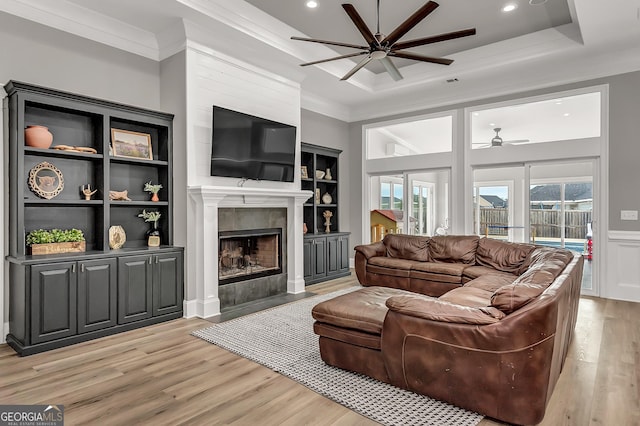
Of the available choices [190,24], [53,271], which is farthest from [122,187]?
[190,24]

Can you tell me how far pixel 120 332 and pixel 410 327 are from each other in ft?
9.90

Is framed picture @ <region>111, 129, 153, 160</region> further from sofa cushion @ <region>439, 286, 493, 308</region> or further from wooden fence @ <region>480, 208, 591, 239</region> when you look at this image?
wooden fence @ <region>480, 208, 591, 239</region>

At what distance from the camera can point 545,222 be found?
19.6 ft

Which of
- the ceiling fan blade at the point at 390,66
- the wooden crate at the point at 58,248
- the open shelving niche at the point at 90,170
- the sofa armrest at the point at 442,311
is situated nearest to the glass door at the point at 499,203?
the ceiling fan blade at the point at 390,66

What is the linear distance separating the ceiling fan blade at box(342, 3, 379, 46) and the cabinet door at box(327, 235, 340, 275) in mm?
3793

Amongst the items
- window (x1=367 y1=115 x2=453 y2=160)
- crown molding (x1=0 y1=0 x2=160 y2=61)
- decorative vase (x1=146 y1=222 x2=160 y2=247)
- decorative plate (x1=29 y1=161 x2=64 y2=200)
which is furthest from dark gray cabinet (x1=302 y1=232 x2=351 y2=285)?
crown molding (x1=0 y1=0 x2=160 y2=61)

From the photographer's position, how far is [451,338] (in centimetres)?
226

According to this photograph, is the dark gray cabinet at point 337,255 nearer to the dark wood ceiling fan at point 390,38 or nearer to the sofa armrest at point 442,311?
the dark wood ceiling fan at point 390,38

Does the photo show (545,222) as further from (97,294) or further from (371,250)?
(97,294)

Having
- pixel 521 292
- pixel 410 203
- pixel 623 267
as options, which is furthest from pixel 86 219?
pixel 623 267

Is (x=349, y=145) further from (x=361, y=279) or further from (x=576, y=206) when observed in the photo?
(x=576, y=206)

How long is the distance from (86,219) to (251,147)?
2.08 meters

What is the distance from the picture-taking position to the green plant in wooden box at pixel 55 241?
357cm

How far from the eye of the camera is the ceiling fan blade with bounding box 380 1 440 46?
2.99m
